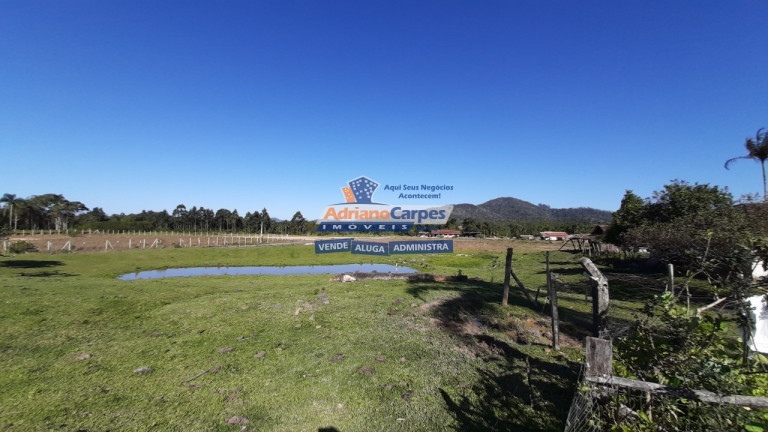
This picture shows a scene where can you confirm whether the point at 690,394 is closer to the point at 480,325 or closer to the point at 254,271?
the point at 480,325

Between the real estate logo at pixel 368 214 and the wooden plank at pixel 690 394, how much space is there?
65.6 ft

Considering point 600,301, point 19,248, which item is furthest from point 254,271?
point 600,301

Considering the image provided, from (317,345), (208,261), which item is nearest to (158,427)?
(317,345)

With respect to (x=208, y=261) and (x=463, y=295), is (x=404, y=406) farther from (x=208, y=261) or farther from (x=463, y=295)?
(x=208, y=261)

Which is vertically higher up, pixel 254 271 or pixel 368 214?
pixel 368 214

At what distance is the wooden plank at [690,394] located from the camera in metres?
3.09

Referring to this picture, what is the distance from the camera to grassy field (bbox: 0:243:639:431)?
5016mm

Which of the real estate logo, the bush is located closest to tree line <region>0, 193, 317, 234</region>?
the bush

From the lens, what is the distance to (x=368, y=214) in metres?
24.4

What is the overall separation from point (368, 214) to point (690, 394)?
854 inches

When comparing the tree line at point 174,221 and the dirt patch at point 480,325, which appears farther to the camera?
the tree line at point 174,221

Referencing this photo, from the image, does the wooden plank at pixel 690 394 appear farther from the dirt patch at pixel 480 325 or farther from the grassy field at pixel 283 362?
the dirt patch at pixel 480 325

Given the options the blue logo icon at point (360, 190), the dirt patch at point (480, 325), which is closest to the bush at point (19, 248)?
the blue logo icon at point (360, 190)

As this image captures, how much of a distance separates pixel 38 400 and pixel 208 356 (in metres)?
2.65
